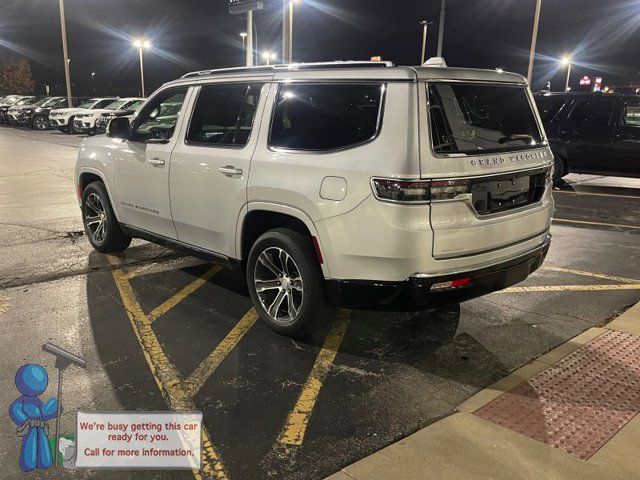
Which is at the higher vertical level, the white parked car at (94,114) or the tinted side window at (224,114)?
the tinted side window at (224,114)

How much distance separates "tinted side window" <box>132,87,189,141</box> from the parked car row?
58.1 ft

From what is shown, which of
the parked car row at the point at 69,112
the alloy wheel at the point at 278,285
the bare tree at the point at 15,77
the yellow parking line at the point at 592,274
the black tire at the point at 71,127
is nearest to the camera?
the alloy wheel at the point at 278,285

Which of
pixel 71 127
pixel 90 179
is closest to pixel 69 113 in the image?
pixel 71 127

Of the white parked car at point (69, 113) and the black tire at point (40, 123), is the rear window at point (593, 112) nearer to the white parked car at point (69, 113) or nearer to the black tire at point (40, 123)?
the white parked car at point (69, 113)

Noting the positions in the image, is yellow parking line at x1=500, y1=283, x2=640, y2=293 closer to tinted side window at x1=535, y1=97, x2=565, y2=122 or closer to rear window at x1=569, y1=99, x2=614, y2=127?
rear window at x1=569, y1=99, x2=614, y2=127

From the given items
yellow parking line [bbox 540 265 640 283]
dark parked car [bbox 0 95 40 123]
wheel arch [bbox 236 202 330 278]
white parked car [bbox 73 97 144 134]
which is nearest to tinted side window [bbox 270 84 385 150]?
wheel arch [bbox 236 202 330 278]

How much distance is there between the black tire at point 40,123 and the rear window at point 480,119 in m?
29.9

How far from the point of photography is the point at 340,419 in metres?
3.25

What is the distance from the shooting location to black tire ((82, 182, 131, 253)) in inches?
A: 242

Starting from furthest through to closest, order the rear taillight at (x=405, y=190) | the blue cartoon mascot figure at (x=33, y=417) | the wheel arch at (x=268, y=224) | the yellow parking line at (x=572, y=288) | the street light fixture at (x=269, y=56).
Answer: the street light fixture at (x=269, y=56) → the yellow parking line at (x=572, y=288) → the wheel arch at (x=268, y=224) → the rear taillight at (x=405, y=190) → the blue cartoon mascot figure at (x=33, y=417)

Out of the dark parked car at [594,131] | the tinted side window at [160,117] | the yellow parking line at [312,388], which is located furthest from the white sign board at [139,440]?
the dark parked car at [594,131]

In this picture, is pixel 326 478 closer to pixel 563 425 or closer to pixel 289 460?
pixel 289 460

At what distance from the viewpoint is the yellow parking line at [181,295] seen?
477 centimetres

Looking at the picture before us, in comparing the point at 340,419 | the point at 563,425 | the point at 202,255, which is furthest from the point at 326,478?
the point at 202,255
